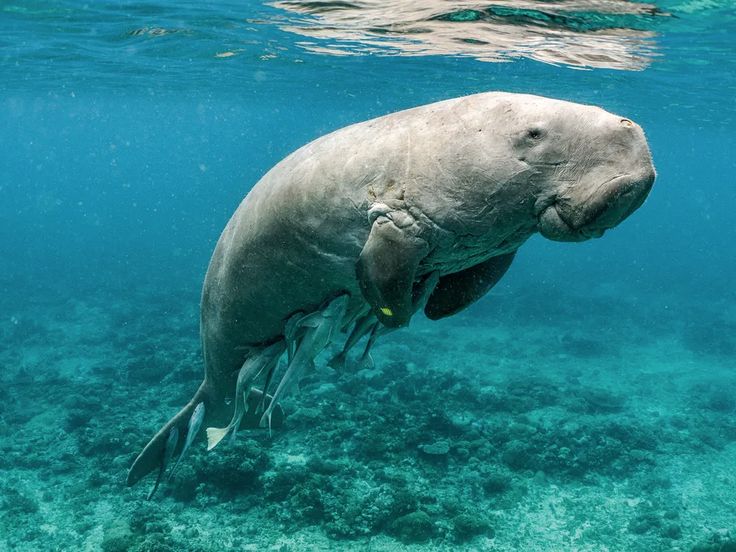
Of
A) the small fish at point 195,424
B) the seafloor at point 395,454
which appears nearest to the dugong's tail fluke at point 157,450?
the small fish at point 195,424

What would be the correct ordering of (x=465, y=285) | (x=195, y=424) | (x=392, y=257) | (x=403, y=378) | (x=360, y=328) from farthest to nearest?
(x=403, y=378), (x=195, y=424), (x=360, y=328), (x=465, y=285), (x=392, y=257)

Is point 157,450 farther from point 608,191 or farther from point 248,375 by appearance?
point 608,191

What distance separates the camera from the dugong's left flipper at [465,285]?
3277mm

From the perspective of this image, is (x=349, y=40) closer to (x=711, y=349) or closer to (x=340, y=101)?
(x=711, y=349)

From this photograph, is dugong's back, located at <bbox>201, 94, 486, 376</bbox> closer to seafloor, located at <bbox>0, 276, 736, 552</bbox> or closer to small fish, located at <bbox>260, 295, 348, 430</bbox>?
small fish, located at <bbox>260, 295, 348, 430</bbox>

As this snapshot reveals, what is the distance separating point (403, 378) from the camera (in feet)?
39.9

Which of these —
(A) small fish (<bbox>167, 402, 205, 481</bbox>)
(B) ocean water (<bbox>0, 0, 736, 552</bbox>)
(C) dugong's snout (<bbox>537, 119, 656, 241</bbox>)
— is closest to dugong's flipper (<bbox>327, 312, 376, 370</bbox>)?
(C) dugong's snout (<bbox>537, 119, 656, 241</bbox>)

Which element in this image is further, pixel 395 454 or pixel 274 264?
pixel 395 454

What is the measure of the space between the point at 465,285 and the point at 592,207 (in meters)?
1.11

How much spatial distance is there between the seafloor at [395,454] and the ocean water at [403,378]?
0.14ft

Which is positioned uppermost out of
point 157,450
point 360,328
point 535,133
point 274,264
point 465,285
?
point 535,133

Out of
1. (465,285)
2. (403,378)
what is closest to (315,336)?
(465,285)

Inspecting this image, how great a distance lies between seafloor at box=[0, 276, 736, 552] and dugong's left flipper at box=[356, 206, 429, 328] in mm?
2346

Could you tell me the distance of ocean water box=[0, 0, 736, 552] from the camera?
758 centimetres
